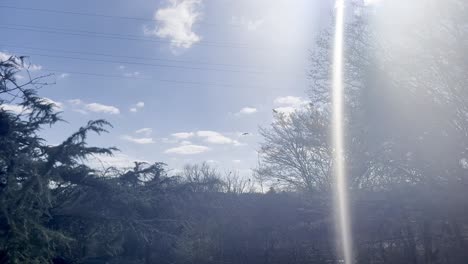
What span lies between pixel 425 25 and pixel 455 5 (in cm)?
99

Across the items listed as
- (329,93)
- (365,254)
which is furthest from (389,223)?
(329,93)

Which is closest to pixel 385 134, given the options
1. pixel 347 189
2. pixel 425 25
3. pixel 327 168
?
pixel 347 189

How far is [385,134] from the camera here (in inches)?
604

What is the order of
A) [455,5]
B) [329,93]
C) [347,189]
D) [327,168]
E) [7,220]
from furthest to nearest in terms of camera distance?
1. [327,168]
2. [329,93]
3. [347,189]
4. [455,5]
5. [7,220]

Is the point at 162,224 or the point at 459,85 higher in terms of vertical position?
the point at 459,85

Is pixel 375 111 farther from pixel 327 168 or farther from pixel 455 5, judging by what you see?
pixel 327 168

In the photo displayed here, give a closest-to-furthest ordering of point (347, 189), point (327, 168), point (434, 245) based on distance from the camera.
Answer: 1. point (434, 245)
2. point (347, 189)
3. point (327, 168)

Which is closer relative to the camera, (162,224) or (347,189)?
(162,224)

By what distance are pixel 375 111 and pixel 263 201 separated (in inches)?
179

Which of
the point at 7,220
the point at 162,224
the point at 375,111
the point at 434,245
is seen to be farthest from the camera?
the point at 375,111

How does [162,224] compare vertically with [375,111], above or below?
below

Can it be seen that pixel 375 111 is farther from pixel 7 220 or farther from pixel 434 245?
pixel 7 220

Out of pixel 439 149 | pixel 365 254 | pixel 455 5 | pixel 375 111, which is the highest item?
pixel 455 5

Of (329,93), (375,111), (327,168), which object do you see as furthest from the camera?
(327,168)
